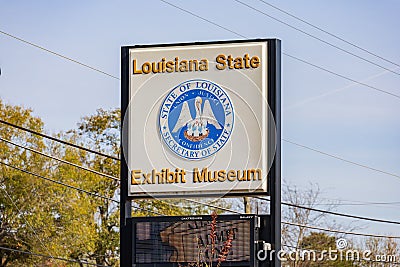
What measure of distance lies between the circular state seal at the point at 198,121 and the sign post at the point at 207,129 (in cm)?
1

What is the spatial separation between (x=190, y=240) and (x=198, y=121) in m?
1.44

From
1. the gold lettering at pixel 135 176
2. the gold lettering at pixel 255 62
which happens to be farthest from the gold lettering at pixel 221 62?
the gold lettering at pixel 135 176

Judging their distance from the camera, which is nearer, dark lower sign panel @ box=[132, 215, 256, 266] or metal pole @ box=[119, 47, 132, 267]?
dark lower sign panel @ box=[132, 215, 256, 266]

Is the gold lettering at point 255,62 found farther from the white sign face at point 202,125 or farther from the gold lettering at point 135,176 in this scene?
the gold lettering at point 135,176

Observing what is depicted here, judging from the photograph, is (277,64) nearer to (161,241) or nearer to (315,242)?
(161,241)

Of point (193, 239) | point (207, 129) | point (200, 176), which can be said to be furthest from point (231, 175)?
point (193, 239)

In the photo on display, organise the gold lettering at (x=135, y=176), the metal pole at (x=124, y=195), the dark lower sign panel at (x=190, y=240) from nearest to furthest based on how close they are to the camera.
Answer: the dark lower sign panel at (x=190, y=240)
the metal pole at (x=124, y=195)
the gold lettering at (x=135, y=176)

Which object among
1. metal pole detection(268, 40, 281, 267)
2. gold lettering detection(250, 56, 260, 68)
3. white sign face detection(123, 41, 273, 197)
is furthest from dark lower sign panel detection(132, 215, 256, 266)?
gold lettering detection(250, 56, 260, 68)

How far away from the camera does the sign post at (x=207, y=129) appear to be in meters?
11.5

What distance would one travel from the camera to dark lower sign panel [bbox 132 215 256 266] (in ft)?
36.2

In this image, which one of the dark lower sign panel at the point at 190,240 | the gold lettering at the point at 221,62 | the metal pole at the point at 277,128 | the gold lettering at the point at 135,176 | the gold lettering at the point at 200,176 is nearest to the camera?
the dark lower sign panel at the point at 190,240

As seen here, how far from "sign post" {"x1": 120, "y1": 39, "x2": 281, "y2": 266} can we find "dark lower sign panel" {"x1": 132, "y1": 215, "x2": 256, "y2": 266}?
221 millimetres

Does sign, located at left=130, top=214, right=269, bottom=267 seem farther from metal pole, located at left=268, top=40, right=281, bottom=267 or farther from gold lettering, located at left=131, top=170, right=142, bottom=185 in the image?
gold lettering, located at left=131, top=170, right=142, bottom=185

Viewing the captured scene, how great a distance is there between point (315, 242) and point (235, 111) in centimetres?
1906
